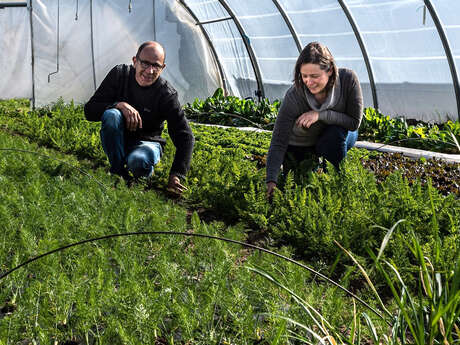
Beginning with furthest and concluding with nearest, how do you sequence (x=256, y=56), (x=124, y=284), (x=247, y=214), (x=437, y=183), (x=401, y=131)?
(x=256, y=56)
(x=401, y=131)
(x=437, y=183)
(x=247, y=214)
(x=124, y=284)

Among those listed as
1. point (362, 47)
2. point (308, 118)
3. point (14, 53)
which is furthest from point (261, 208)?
point (14, 53)

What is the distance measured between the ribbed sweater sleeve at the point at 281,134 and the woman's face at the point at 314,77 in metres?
0.19

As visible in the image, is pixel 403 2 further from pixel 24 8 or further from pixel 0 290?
pixel 24 8

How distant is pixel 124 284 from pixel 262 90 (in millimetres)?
9594

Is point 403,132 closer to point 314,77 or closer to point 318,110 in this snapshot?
point 318,110

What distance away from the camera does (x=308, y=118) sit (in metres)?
3.62

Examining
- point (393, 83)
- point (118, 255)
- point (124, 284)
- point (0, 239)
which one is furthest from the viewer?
point (393, 83)

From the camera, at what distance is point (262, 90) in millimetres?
11383

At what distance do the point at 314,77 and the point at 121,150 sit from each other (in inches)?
63.2

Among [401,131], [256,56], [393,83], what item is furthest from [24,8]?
[401,131]

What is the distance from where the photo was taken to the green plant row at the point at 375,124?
21.3ft

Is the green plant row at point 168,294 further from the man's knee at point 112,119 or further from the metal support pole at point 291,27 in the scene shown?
the metal support pole at point 291,27

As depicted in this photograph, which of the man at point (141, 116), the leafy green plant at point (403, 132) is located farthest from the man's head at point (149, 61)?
the leafy green plant at point (403, 132)

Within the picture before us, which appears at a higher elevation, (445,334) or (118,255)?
(445,334)
